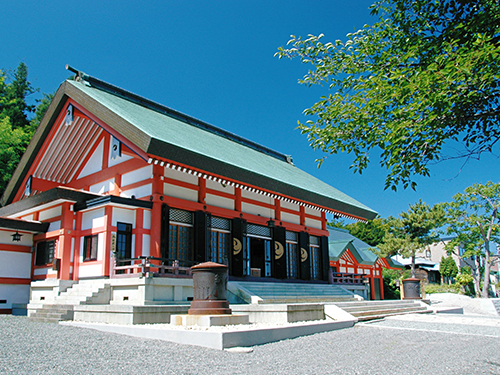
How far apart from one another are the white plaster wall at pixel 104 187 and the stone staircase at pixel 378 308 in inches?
331

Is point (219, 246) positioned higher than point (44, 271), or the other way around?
point (219, 246)

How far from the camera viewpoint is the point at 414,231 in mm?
31906

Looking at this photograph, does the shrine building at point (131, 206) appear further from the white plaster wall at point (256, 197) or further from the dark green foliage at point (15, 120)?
the dark green foliage at point (15, 120)

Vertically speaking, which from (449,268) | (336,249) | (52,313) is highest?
(336,249)

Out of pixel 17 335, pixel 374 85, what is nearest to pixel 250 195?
pixel 17 335

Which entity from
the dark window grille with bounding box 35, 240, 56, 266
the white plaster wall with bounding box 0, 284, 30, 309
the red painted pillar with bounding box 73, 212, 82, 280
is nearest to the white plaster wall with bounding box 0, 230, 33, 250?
the dark window grille with bounding box 35, 240, 56, 266

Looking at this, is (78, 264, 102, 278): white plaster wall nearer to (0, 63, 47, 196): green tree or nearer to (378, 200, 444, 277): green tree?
(0, 63, 47, 196): green tree

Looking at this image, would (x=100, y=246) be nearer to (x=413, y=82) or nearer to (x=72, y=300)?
(x=72, y=300)

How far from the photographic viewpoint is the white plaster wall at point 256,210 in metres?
16.0

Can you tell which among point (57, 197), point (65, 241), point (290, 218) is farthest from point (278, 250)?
point (57, 197)

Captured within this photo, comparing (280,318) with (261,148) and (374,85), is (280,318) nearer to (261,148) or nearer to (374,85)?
(374,85)

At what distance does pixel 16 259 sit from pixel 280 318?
396 inches

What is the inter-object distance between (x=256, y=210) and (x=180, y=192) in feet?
12.6

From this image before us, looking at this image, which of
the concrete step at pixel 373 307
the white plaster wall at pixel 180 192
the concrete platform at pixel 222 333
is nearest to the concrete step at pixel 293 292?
the concrete step at pixel 373 307
